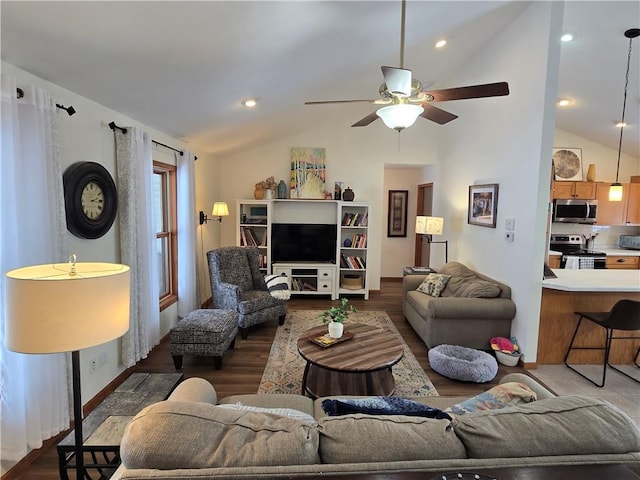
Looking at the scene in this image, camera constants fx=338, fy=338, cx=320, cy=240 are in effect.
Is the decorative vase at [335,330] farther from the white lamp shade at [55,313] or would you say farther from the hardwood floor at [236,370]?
the white lamp shade at [55,313]

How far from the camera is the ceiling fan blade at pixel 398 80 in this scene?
6.48 ft

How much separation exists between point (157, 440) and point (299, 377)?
2239 mm

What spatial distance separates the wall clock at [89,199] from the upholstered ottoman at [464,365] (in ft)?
10.2

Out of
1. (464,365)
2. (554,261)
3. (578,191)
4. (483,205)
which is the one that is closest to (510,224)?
(483,205)

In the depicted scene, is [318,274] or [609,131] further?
[318,274]

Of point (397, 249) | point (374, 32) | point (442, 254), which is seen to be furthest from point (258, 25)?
point (397, 249)

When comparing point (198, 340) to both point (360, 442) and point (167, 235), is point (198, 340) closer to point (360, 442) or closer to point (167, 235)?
point (167, 235)

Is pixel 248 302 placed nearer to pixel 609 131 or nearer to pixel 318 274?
pixel 318 274

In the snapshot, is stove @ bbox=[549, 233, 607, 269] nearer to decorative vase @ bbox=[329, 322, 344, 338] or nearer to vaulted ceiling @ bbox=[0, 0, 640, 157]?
vaulted ceiling @ bbox=[0, 0, 640, 157]

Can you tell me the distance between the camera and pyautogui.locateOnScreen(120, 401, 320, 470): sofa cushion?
3.28 ft

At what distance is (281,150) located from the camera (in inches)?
237

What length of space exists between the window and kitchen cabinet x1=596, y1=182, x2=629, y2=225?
21.4 feet

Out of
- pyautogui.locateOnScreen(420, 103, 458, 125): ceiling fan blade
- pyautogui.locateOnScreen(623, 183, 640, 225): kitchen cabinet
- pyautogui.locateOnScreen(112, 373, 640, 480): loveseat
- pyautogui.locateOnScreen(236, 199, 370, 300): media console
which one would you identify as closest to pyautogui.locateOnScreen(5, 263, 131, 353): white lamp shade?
pyautogui.locateOnScreen(112, 373, 640, 480): loveseat

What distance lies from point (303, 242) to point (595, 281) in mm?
3955
